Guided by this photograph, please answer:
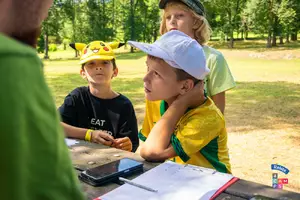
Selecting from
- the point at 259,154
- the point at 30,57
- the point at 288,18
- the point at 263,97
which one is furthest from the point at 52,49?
the point at 30,57

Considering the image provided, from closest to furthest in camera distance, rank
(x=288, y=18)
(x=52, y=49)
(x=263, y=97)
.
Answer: (x=263, y=97), (x=288, y=18), (x=52, y=49)

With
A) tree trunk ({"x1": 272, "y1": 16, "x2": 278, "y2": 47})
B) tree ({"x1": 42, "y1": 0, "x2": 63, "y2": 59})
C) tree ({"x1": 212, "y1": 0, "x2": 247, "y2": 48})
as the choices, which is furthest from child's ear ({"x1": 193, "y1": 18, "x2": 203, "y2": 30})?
tree ({"x1": 212, "y1": 0, "x2": 247, "y2": 48})

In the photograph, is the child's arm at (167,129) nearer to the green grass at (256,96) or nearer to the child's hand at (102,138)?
the child's hand at (102,138)

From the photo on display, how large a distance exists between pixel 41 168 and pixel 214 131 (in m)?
1.58

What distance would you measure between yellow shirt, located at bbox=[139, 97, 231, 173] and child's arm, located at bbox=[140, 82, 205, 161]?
3 cm

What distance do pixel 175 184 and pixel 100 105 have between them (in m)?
1.39

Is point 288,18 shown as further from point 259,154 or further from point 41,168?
point 41,168

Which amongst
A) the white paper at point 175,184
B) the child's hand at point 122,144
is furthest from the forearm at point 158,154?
the child's hand at point 122,144

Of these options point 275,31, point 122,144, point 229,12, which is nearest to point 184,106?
point 122,144

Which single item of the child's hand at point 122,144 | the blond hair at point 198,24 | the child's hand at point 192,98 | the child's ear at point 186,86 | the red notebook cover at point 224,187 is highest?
the blond hair at point 198,24

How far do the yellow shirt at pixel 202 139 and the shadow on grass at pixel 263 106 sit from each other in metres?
4.52

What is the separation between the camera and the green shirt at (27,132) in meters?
0.38

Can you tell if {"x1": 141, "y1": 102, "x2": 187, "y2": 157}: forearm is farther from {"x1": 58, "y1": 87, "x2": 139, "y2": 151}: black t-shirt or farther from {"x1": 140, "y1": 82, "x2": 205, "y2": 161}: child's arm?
{"x1": 58, "y1": 87, "x2": 139, "y2": 151}: black t-shirt

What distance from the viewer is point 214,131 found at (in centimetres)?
193
